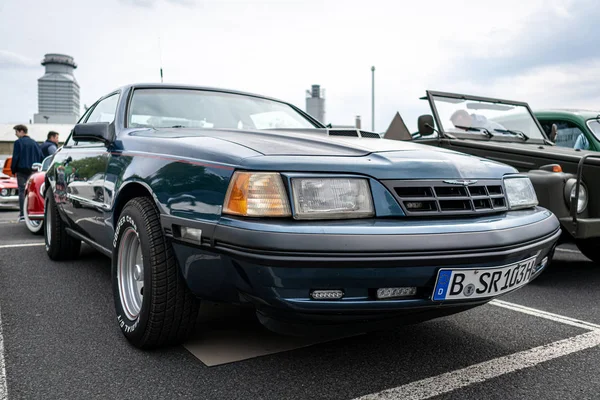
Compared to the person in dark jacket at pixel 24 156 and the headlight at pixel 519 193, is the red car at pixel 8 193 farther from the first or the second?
the headlight at pixel 519 193

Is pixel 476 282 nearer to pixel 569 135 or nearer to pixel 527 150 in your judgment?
pixel 527 150

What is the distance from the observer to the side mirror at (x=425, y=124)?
4.90 metres

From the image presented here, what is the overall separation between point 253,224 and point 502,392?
1.20 metres

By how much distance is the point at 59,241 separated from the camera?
4.43m

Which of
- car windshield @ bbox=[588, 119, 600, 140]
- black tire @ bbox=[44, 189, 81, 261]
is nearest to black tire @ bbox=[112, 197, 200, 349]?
black tire @ bbox=[44, 189, 81, 261]

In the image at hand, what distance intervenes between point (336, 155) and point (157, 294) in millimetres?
978

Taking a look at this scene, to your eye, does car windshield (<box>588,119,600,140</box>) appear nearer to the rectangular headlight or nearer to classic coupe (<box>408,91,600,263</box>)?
classic coupe (<box>408,91,600,263</box>)

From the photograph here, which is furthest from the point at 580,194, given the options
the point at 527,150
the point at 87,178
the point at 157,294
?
the point at 87,178

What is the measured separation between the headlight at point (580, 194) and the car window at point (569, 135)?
211cm

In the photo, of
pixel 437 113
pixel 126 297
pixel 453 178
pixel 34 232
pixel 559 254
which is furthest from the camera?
pixel 34 232

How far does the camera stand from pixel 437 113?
4.98 metres

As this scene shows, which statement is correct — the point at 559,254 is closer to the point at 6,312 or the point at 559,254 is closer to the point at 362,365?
the point at 362,365

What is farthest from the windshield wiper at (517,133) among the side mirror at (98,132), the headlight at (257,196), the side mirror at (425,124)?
the headlight at (257,196)

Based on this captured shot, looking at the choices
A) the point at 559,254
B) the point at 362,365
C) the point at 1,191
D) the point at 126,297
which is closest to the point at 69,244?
the point at 126,297
